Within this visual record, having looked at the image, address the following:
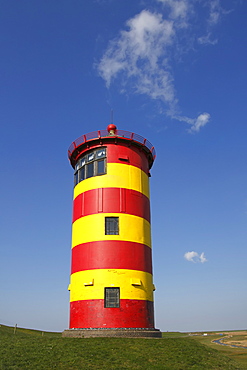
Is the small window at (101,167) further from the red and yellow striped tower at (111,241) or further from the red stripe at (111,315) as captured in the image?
the red stripe at (111,315)

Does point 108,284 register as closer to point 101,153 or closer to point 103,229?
point 103,229

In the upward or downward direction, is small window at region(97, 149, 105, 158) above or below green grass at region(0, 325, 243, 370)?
above

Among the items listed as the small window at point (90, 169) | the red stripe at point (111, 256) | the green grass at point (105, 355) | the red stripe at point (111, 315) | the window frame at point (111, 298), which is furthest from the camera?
the small window at point (90, 169)

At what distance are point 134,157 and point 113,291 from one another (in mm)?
11041

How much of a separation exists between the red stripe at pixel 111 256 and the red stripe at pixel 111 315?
2423 mm

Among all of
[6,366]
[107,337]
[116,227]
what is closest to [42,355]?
[6,366]

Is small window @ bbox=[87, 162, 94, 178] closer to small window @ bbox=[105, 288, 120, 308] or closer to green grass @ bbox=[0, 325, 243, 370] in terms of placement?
small window @ bbox=[105, 288, 120, 308]

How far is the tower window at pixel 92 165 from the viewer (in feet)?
87.7

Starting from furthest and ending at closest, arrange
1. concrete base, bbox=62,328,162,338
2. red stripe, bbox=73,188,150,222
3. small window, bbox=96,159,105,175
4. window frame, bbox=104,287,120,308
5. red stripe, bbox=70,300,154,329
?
small window, bbox=96,159,105,175 < red stripe, bbox=73,188,150,222 < window frame, bbox=104,287,120,308 < red stripe, bbox=70,300,154,329 < concrete base, bbox=62,328,162,338

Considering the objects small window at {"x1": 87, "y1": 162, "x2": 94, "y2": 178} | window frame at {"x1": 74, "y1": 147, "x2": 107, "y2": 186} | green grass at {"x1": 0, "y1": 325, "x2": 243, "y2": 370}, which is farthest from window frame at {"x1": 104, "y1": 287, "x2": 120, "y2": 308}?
small window at {"x1": 87, "y1": 162, "x2": 94, "y2": 178}

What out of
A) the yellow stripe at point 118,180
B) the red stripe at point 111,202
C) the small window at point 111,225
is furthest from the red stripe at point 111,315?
the yellow stripe at point 118,180

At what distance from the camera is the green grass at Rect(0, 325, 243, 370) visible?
50.8 feet

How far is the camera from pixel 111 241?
24250 millimetres

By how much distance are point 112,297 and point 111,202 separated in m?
7.00
